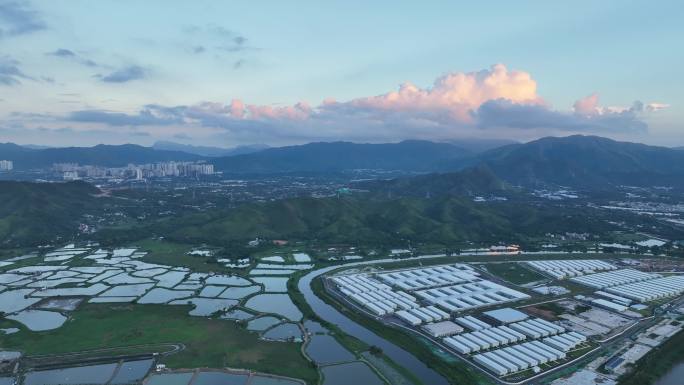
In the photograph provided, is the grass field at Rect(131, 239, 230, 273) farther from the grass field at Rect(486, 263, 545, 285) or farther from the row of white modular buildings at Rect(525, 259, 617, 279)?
the row of white modular buildings at Rect(525, 259, 617, 279)

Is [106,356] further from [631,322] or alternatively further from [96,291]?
[631,322]

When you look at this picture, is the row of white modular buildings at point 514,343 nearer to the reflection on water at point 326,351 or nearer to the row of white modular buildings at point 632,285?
the reflection on water at point 326,351

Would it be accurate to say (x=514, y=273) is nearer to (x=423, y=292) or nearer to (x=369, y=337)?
(x=423, y=292)

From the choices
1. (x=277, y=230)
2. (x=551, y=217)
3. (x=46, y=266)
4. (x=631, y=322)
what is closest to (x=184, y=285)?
(x=46, y=266)

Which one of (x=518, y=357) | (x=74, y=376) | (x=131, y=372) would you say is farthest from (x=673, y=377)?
(x=74, y=376)

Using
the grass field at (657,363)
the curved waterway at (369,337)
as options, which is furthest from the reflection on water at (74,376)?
the grass field at (657,363)

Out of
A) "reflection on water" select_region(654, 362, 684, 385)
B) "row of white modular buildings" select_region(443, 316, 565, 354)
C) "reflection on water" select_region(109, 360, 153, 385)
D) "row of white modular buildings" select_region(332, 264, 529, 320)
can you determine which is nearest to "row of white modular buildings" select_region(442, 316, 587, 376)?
"row of white modular buildings" select_region(443, 316, 565, 354)
